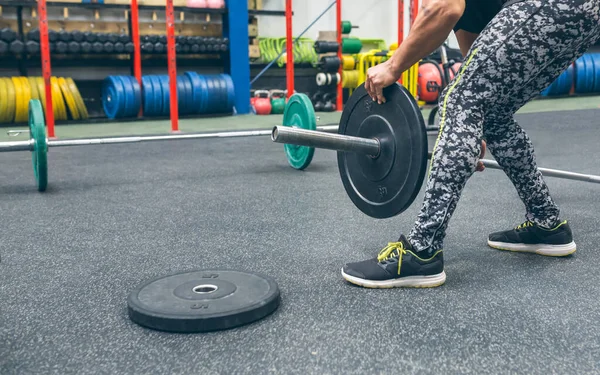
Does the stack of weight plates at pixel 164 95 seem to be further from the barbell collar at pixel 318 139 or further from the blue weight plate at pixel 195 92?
the barbell collar at pixel 318 139

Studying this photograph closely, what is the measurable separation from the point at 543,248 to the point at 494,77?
597 mm

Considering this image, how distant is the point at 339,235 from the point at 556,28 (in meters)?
0.89

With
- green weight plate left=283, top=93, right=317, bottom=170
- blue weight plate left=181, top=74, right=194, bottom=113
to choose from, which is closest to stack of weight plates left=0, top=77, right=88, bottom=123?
blue weight plate left=181, top=74, right=194, bottom=113

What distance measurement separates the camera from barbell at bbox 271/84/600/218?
132 centimetres

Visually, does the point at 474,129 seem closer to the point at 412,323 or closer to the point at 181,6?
the point at 412,323

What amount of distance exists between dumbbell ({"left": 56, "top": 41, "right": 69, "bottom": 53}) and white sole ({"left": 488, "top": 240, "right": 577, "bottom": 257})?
5359 millimetres

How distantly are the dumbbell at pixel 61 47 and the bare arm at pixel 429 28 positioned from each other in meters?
5.34

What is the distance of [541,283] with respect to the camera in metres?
1.36

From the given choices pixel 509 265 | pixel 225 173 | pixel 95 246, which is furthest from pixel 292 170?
pixel 509 265

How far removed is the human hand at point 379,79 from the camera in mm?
1326

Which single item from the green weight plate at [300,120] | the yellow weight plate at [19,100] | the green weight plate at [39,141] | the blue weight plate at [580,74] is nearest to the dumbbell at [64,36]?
the yellow weight plate at [19,100]

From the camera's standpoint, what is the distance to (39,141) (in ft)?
7.54

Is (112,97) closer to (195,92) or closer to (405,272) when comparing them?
(195,92)

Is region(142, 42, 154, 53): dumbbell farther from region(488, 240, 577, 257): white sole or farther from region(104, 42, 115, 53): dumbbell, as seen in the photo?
region(488, 240, 577, 257): white sole
